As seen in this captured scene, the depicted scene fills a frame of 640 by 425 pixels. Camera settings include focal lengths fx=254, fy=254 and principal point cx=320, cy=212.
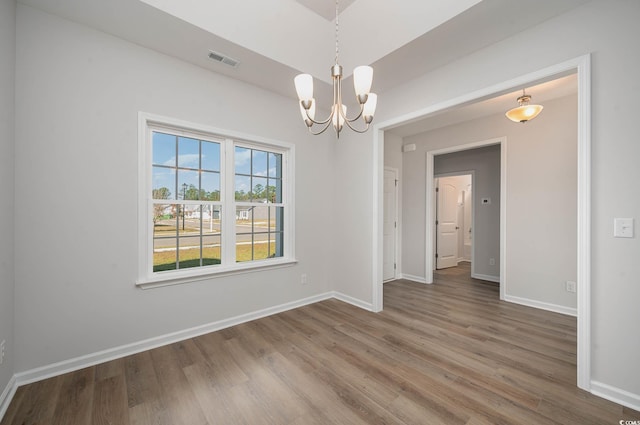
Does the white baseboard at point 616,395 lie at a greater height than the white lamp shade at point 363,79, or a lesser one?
lesser

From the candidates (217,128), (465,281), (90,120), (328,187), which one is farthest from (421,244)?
(90,120)

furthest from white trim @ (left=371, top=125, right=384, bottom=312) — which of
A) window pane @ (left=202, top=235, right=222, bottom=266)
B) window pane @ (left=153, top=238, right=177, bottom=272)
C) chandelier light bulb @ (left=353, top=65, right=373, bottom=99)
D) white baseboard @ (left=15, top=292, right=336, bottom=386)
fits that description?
window pane @ (left=153, top=238, right=177, bottom=272)

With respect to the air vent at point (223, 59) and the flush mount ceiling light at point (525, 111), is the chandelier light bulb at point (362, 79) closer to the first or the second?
the air vent at point (223, 59)

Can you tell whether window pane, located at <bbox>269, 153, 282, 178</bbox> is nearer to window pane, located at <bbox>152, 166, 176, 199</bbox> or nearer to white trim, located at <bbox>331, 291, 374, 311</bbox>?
window pane, located at <bbox>152, 166, 176, 199</bbox>

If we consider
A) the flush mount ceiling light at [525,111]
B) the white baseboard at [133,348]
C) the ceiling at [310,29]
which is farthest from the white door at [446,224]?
the ceiling at [310,29]

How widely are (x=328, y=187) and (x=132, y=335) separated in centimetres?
300

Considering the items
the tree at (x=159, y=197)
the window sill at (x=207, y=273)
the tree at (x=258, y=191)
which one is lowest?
the window sill at (x=207, y=273)

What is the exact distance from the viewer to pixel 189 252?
9.51 feet

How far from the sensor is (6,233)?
1.85 m

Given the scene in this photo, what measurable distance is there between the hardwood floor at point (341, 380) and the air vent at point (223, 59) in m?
3.01

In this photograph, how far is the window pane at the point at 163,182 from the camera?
2.68m

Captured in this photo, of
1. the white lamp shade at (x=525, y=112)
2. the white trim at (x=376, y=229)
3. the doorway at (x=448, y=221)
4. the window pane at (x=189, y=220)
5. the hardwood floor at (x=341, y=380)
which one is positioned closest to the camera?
the hardwood floor at (x=341, y=380)

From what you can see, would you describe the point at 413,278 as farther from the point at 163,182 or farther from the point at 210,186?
the point at 163,182

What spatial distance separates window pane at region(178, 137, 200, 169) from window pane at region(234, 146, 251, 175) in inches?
17.9
